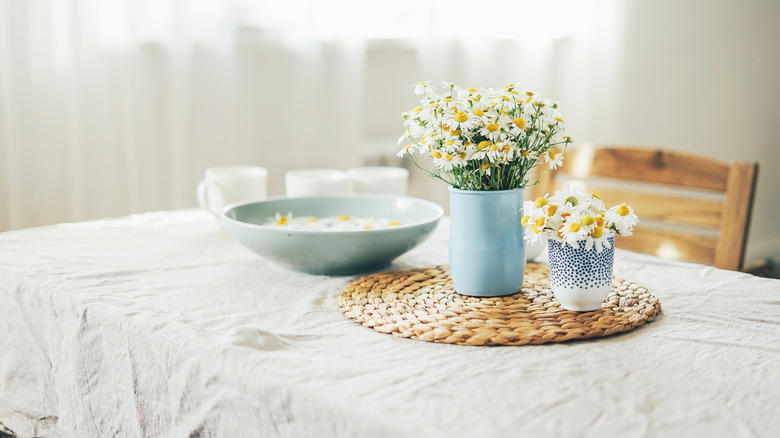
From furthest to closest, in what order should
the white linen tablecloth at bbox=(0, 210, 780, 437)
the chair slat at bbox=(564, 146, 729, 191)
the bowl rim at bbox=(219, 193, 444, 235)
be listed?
1. the chair slat at bbox=(564, 146, 729, 191)
2. the bowl rim at bbox=(219, 193, 444, 235)
3. the white linen tablecloth at bbox=(0, 210, 780, 437)

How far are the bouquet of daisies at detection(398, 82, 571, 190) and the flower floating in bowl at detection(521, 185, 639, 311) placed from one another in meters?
0.06

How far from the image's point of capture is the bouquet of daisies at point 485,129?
0.79 m

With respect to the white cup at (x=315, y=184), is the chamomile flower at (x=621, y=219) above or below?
above

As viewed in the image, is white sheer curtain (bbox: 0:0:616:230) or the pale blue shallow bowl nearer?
the pale blue shallow bowl

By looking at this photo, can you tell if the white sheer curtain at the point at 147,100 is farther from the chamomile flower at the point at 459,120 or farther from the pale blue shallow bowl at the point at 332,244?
the chamomile flower at the point at 459,120

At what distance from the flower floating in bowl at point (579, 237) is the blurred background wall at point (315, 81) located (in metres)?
1.42

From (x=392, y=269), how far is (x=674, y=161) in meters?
0.71

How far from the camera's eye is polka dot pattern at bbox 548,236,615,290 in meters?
0.78

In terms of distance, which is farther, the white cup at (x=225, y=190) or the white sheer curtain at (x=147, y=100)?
the white sheer curtain at (x=147, y=100)

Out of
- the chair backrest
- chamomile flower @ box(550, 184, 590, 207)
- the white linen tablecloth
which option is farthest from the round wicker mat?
the chair backrest

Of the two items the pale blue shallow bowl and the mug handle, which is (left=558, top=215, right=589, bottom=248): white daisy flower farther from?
the mug handle

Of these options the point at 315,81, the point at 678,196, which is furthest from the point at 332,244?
the point at 315,81

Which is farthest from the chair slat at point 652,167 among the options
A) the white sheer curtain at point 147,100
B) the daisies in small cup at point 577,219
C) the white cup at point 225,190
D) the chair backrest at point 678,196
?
the white sheer curtain at point 147,100

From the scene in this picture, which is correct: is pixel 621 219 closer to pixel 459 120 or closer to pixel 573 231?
pixel 573 231
